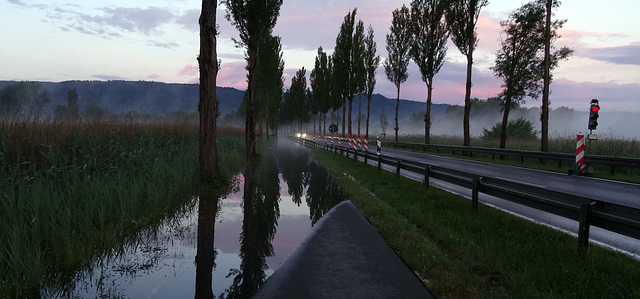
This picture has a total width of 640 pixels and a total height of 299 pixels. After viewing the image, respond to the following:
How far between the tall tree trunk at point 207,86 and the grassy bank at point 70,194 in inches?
28.1

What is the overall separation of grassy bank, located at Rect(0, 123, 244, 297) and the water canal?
0.34 meters

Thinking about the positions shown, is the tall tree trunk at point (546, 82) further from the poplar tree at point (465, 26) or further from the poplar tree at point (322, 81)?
the poplar tree at point (322, 81)

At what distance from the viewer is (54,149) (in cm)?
694

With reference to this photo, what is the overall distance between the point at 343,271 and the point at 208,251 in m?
2.21

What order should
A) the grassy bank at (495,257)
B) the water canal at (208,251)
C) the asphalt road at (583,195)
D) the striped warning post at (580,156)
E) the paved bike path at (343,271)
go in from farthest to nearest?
the striped warning post at (580,156), the asphalt road at (583,195), the water canal at (208,251), the grassy bank at (495,257), the paved bike path at (343,271)

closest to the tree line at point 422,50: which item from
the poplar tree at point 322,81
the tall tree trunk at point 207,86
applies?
the tall tree trunk at point 207,86

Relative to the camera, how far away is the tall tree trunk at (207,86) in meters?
10.4

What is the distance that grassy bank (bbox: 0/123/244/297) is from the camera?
13.1 ft

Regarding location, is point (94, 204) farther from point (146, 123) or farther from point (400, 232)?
point (146, 123)

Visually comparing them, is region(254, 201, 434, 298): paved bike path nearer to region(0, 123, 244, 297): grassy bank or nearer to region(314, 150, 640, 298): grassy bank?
region(314, 150, 640, 298): grassy bank

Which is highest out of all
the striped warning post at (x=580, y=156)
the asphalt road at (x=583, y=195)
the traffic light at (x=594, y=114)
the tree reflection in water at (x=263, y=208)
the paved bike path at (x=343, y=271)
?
the traffic light at (x=594, y=114)

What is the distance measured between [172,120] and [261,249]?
1170 centimetres

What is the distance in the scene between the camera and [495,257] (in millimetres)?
4504

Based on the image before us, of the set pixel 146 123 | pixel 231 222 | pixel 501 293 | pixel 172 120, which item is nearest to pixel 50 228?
pixel 231 222
